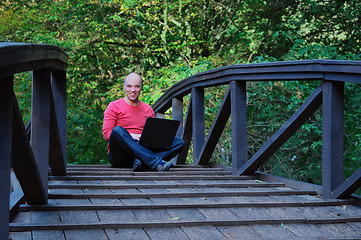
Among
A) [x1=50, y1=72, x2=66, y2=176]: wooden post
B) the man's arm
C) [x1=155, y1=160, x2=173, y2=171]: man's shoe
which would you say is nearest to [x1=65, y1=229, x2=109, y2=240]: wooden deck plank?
[x1=50, y1=72, x2=66, y2=176]: wooden post

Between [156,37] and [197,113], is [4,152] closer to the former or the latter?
[197,113]

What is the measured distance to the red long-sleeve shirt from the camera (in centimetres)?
498

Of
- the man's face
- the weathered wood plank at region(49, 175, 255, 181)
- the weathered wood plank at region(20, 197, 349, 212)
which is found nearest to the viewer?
the weathered wood plank at region(20, 197, 349, 212)

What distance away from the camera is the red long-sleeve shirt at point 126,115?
16.3 feet

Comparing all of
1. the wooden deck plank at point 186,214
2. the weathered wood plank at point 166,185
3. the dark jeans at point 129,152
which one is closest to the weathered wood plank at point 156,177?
the weathered wood plank at point 166,185

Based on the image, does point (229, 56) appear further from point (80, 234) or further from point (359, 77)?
point (80, 234)

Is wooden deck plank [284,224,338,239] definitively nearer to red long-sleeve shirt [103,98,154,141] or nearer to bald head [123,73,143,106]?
red long-sleeve shirt [103,98,154,141]

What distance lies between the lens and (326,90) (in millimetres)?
3148

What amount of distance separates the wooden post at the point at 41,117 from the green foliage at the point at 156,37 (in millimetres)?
7447

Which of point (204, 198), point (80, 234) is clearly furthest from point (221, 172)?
point (80, 234)

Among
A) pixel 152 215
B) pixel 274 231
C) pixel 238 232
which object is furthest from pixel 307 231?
pixel 152 215

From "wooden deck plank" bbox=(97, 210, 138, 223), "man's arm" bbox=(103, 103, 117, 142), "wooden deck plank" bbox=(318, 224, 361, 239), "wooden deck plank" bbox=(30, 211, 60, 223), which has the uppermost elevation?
"man's arm" bbox=(103, 103, 117, 142)

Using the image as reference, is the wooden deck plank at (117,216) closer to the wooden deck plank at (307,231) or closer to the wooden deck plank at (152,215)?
the wooden deck plank at (152,215)

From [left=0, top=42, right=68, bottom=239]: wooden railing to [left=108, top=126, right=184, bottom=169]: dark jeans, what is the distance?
0.97m
